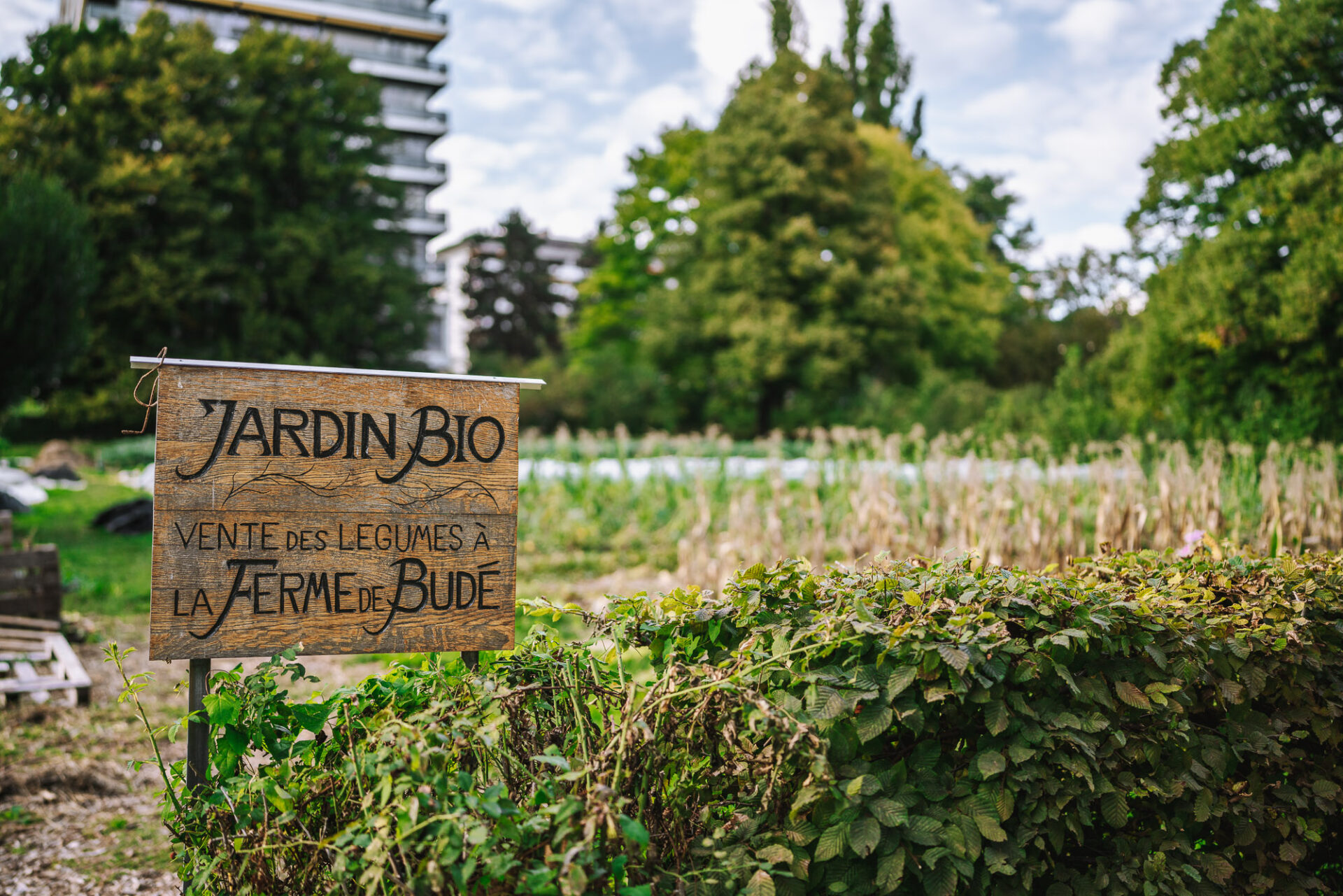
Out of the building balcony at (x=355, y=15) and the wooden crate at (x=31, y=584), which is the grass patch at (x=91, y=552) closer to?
the wooden crate at (x=31, y=584)

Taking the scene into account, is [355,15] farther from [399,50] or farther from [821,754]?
[821,754]

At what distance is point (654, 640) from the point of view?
77.5 inches

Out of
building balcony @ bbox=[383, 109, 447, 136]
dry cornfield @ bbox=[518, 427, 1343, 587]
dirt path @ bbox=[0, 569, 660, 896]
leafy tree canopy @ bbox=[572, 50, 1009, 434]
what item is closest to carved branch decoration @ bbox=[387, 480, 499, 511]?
dirt path @ bbox=[0, 569, 660, 896]

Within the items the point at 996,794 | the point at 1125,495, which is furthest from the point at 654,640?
the point at 1125,495

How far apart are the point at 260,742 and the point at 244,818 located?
220mm

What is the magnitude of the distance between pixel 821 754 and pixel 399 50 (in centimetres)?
5728

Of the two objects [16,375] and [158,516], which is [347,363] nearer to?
[16,375]

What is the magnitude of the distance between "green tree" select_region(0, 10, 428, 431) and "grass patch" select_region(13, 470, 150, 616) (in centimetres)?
1247

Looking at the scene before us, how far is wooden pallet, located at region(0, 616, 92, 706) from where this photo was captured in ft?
14.4

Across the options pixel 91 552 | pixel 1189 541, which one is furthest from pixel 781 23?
pixel 1189 541

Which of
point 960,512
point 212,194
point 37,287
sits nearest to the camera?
point 960,512

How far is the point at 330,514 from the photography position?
207 centimetres

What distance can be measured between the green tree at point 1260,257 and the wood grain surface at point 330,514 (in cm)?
837

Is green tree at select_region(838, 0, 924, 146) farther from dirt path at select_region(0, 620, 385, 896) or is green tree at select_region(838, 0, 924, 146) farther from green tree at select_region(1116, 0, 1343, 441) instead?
dirt path at select_region(0, 620, 385, 896)
